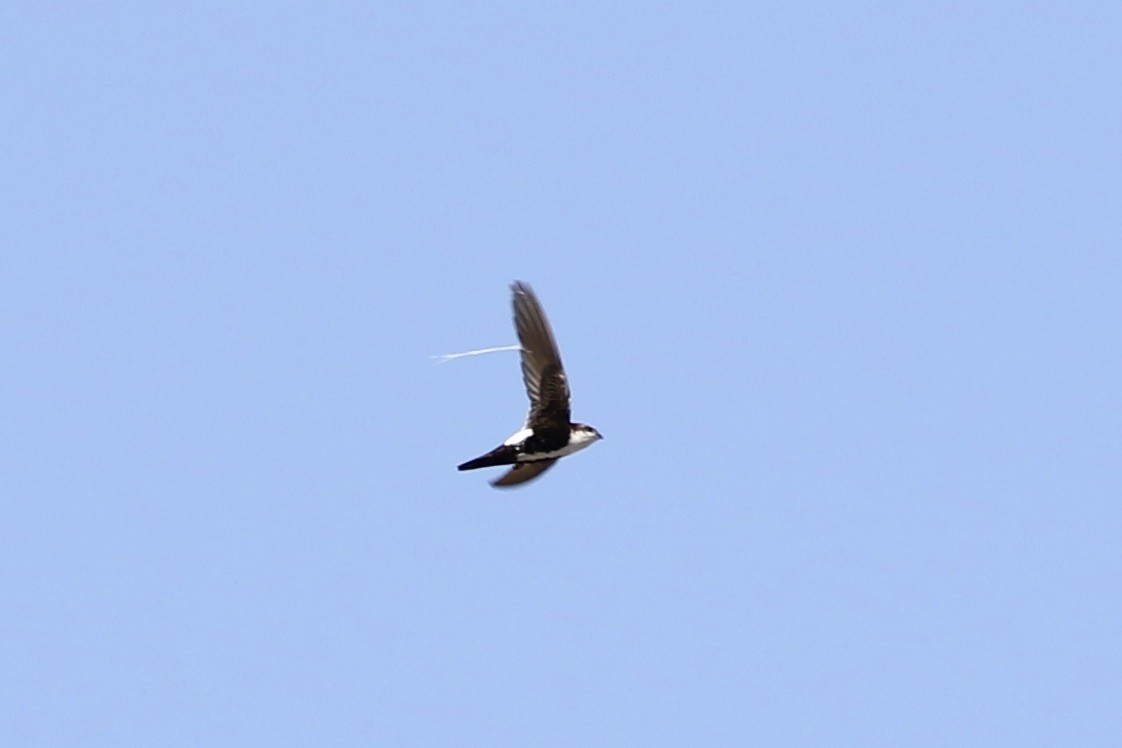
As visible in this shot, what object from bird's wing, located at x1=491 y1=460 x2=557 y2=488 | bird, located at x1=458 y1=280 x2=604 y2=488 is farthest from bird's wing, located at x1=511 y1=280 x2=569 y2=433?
bird's wing, located at x1=491 y1=460 x2=557 y2=488

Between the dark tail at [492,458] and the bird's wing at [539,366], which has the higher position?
the bird's wing at [539,366]

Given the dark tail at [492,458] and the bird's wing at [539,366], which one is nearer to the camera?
the bird's wing at [539,366]

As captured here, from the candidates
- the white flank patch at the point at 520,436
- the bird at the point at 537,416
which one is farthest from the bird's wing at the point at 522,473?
the white flank patch at the point at 520,436

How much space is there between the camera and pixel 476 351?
33344mm

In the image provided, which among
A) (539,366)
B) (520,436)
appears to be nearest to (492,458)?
(520,436)

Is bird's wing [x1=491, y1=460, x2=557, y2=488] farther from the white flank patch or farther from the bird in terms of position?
the white flank patch

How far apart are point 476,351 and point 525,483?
10.5 feet

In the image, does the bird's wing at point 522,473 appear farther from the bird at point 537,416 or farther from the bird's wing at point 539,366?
the bird's wing at point 539,366

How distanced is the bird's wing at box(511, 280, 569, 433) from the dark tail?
16.6 inches

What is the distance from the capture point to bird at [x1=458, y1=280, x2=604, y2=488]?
112 ft

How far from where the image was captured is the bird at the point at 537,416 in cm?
3419

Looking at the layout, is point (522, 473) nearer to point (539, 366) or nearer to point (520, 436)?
point (520, 436)

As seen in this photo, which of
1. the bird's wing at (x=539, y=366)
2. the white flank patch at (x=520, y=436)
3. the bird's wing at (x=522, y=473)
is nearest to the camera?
the bird's wing at (x=539, y=366)

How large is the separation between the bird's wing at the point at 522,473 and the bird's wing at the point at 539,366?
800 millimetres
